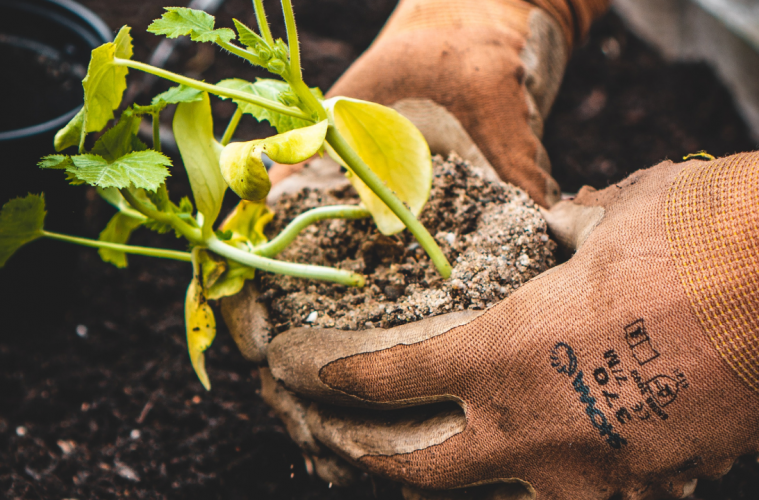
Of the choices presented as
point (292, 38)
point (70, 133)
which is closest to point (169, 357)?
point (70, 133)

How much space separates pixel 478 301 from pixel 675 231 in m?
0.28

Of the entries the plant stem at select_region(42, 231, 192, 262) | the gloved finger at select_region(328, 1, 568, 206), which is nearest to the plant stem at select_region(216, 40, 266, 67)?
the plant stem at select_region(42, 231, 192, 262)

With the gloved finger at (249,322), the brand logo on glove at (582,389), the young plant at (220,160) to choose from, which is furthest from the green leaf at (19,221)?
the brand logo on glove at (582,389)

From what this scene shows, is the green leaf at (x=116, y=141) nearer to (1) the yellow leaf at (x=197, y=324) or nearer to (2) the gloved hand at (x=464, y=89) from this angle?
(1) the yellow leaf at (x=197, y=324)

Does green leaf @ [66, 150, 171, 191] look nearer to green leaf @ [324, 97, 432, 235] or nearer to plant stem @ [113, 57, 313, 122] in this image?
plant stem @ [113, 57, 313, 122]

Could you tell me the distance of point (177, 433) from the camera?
40.9 inches

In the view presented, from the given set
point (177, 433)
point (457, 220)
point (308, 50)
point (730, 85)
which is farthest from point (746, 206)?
point (308, 50)

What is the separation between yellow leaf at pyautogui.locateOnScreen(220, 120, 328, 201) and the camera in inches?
23.5

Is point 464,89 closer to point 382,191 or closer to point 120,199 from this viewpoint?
point 382,191

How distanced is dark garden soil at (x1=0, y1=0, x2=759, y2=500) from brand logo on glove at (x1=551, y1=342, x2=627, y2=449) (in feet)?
1.02

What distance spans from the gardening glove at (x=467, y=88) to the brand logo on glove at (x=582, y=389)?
1.54 ft

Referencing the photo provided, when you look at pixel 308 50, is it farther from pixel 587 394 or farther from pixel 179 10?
pixel 587 394

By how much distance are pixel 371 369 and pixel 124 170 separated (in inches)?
17.1

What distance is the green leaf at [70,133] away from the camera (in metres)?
0.72
